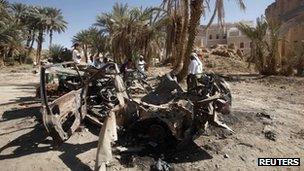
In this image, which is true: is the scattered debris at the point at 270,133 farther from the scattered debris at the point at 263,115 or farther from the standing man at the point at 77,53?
the standing man at the point at 77,53

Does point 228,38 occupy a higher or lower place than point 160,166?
higher

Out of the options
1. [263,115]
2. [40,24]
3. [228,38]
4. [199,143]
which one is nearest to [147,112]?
[199,143]

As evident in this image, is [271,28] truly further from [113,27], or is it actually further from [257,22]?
[113,27]

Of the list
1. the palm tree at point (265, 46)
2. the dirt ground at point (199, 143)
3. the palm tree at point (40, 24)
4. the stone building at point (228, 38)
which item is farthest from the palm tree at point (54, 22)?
the dirt ground at point (199, 143)

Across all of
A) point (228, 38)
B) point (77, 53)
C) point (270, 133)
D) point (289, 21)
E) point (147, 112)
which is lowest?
point (270, 133)

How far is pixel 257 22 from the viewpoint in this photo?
2445 centimetres

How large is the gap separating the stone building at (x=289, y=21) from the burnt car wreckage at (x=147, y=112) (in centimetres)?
1636

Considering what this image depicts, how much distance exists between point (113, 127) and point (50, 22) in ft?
161

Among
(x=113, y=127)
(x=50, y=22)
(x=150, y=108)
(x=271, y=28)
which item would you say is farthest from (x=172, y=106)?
(x=50, y=22)

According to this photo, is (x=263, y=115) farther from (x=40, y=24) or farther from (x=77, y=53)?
(x=40, y=24)

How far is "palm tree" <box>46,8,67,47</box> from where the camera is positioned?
178 feet

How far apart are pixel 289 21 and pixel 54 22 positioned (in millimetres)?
30026

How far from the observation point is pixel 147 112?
8203 millimetres

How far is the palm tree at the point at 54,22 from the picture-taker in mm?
54272
